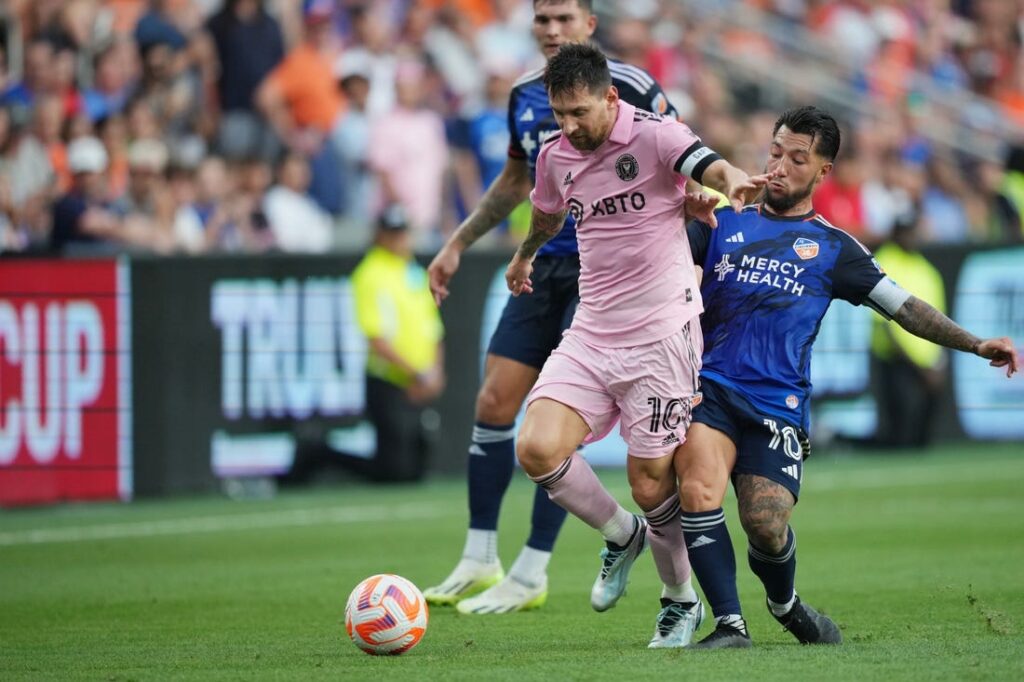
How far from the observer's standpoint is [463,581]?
8.61m

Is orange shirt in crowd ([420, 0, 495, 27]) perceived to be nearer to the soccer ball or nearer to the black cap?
the black cap

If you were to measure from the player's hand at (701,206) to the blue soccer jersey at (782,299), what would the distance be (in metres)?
0.21

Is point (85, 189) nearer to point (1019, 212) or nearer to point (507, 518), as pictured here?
point (507, 518)

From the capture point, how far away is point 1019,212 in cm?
1916

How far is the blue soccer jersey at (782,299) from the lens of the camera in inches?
269

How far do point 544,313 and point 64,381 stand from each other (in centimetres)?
609

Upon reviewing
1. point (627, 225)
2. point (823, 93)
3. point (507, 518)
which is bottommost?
point (507, 518)

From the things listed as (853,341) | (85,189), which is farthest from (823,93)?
(85,189)

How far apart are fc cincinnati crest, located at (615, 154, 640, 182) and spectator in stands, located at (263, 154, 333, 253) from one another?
887 cm

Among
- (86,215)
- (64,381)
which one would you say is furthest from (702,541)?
(86,215)

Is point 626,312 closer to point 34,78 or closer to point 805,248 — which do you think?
point 805,248

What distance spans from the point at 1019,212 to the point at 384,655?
14.1 m

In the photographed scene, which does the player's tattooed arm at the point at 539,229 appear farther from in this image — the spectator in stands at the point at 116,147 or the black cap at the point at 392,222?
the spectator in stands at the point at 116,147

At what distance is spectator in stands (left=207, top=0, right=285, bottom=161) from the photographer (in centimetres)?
1639
